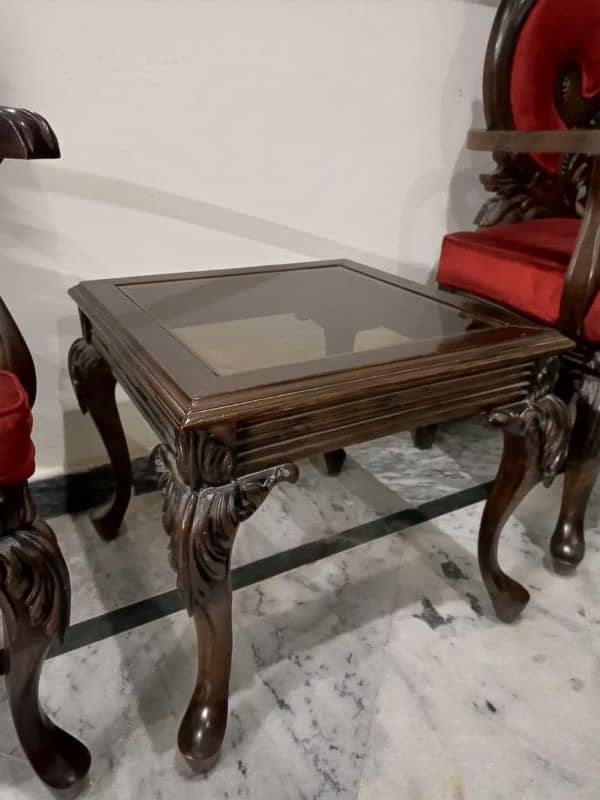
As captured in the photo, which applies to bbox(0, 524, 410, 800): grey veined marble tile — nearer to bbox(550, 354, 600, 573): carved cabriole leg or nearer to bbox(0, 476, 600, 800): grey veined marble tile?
bbox(0, 476, 600, 800): grey veined marble tile

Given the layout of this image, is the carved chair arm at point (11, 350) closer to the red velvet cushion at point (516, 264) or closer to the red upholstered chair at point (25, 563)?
the red upholstered chair at point (25, 563)

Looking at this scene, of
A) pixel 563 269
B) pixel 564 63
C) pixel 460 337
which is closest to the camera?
pixel 460 337

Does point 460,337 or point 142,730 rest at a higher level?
point 460,337

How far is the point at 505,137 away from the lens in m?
0.96

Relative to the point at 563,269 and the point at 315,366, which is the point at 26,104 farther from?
the point at 563,269

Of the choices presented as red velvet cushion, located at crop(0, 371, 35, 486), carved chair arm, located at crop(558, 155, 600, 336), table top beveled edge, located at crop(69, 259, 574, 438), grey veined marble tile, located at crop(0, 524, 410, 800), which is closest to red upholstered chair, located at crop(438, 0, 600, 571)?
carved chair arm, located at crop(558, 155, 600, 336)

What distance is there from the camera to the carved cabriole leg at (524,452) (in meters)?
0.81

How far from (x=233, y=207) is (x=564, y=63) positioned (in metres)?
0.71

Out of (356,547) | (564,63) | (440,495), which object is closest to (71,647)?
(356,547)

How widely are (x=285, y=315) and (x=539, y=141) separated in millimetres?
471

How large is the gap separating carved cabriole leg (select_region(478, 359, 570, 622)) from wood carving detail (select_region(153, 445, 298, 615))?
35cm

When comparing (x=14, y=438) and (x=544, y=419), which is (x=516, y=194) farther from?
(x=14, y=438)

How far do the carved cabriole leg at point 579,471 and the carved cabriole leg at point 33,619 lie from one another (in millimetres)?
821

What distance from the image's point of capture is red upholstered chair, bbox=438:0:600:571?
893mm
